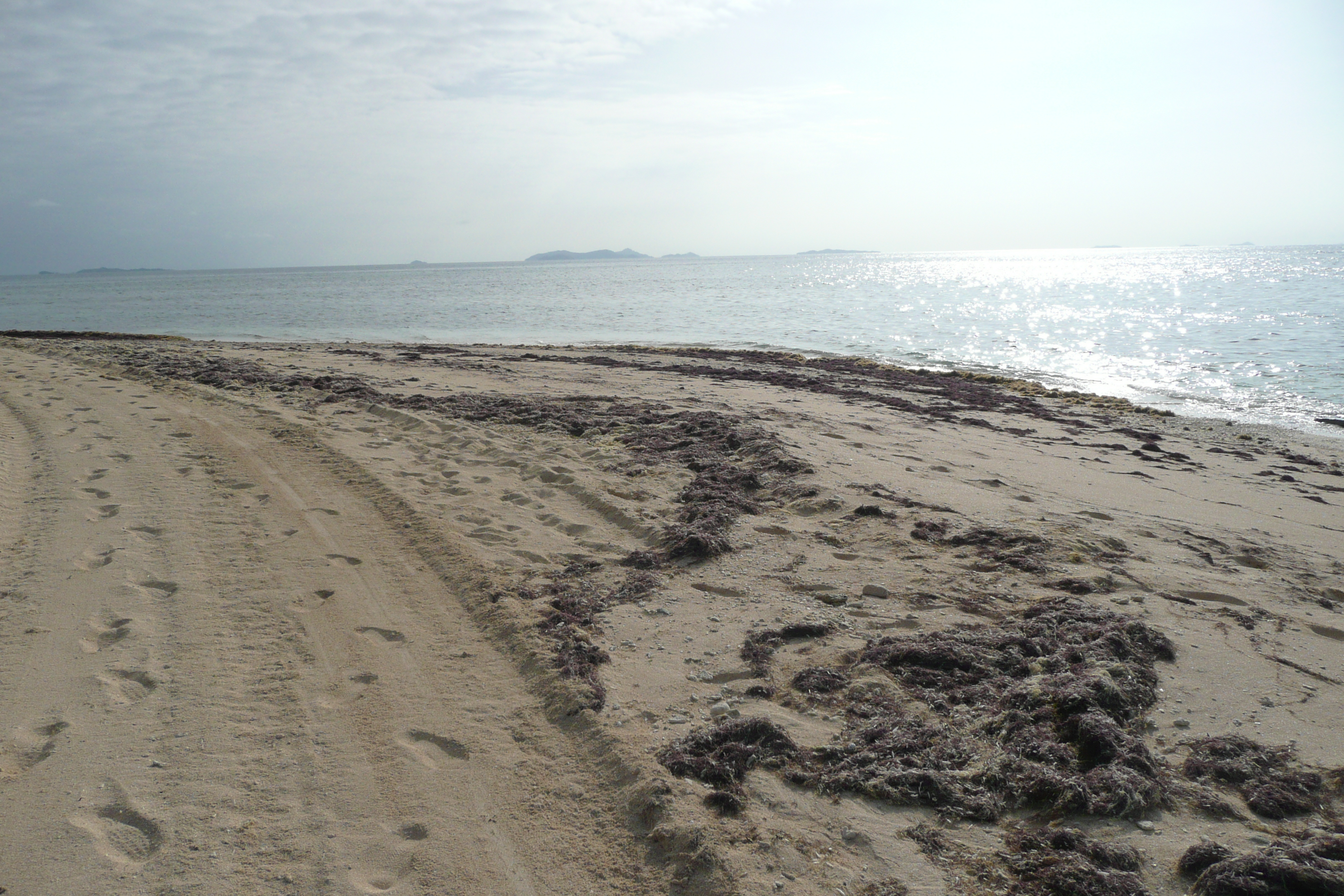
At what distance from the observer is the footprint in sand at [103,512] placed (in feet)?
17.2

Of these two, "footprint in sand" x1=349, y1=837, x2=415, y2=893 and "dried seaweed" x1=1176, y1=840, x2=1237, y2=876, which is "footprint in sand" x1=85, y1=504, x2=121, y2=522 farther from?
"dried seaweed" x1=1176, y1=840, x2=1237, y2=876

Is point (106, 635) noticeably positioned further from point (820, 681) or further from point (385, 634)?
point (820, 681)

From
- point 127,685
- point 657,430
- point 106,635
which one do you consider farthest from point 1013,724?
point 657,430

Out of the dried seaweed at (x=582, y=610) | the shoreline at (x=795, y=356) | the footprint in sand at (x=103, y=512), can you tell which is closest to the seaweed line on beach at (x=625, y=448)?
the dried seaweed at (x=582, y=610)

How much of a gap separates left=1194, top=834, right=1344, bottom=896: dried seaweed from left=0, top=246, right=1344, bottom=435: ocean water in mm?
13196

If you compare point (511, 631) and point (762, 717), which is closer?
point (762, 717)

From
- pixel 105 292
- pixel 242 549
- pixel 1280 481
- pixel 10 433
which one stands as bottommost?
pixel 1280 481

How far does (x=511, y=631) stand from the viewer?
389cm

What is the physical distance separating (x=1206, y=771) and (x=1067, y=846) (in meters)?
0.83

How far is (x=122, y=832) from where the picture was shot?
245cm

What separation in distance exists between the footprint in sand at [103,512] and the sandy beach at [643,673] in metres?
0.06

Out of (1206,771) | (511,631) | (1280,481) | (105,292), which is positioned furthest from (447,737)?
(105,292)

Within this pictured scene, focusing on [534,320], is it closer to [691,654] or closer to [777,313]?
[777,313]

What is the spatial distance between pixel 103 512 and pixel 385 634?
3185 mm
